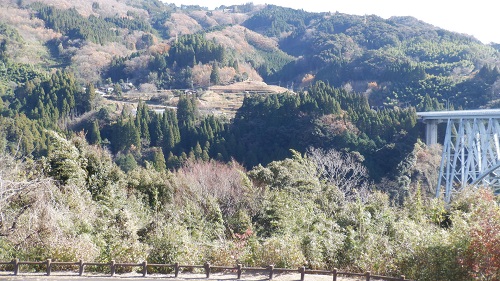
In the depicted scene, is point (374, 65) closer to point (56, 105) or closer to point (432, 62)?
point (432, 62)

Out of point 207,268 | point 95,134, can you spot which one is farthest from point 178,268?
point 95,134

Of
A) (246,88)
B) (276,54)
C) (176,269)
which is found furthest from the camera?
(276,54)

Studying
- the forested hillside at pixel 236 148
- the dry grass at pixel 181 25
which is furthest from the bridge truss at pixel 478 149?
the dry grass at pixel 181 25

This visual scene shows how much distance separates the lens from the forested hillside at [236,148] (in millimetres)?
9469

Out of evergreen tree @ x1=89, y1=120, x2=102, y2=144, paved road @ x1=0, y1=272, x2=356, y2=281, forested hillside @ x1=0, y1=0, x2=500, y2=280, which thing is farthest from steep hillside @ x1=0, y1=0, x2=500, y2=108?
paved road @ x1=0, y1=272, x2=356, y2=281

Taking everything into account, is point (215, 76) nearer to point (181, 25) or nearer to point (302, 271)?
point (302, 271)

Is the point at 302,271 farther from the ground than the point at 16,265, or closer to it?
closer to it

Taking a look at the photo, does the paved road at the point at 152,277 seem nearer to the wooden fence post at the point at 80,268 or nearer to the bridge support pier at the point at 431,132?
the wooden fence post at the point at 80,268

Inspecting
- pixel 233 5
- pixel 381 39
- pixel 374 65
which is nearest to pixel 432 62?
pixel 374 65

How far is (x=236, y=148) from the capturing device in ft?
120

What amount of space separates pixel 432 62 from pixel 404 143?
101 feet

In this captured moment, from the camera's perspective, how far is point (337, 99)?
3800cm

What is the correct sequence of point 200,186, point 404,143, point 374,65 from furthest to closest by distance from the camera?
point 374,65 < point 404,143 < point 200,186

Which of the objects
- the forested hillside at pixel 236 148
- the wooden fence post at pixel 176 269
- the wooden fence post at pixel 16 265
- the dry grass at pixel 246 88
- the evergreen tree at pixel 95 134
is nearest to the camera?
the wooden fence post at pixel 16 265
